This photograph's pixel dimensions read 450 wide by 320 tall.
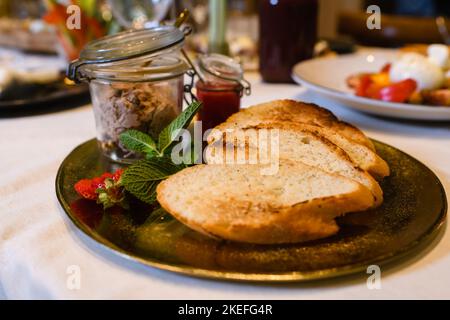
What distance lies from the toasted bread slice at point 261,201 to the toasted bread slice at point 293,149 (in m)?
0.06

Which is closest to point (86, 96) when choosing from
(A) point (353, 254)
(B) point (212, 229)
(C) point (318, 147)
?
(C) point (318, 147)

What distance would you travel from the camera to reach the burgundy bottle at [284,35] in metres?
1.68

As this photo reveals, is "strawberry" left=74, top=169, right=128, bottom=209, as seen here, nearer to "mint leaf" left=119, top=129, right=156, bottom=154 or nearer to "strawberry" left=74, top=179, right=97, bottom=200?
"strawberry" left=74, top=179, right=97, bottom=200

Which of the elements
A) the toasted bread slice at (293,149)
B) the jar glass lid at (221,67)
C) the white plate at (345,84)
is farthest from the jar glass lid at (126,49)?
the white plate at (345,84)

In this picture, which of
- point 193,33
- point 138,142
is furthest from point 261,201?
point 193,33

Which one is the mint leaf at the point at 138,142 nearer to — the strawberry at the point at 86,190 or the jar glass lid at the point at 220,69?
the strawberry at the point at 86,190

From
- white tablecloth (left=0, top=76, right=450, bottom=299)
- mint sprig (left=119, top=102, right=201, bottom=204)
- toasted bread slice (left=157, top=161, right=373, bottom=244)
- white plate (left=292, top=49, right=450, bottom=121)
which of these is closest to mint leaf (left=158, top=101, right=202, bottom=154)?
mint sprig (left=119, top=102, right=201, bottom=204)

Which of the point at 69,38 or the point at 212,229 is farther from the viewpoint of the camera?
the point at 69,38

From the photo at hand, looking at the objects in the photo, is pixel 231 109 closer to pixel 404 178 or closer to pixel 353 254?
pixel 404 178

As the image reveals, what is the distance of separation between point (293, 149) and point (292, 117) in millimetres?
216

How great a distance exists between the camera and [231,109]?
1160mm

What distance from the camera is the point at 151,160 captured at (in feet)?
2.88

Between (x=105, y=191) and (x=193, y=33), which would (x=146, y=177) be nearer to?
(x=105, y=191)

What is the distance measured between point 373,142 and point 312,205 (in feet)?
1.60
